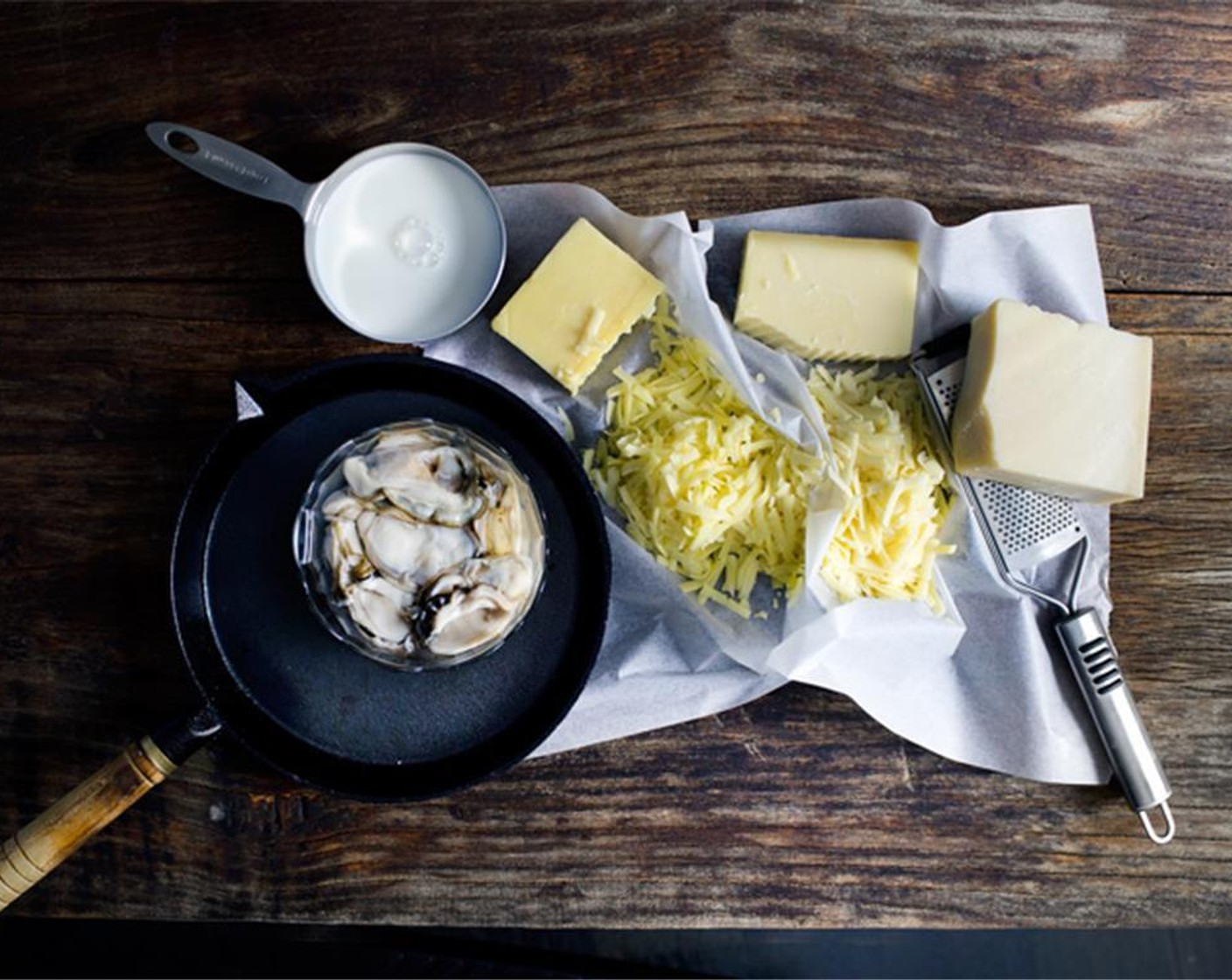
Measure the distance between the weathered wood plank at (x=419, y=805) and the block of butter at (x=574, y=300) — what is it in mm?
249

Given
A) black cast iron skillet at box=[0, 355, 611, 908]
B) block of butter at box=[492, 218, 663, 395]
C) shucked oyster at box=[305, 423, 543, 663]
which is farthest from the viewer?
block of butter at box=[492, 218, 663, 395]

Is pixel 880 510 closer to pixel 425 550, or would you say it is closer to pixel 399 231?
pixel 425 550

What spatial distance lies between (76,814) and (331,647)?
317mm

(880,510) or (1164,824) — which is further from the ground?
(880,510)

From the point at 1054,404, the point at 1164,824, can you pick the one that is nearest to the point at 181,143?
the point at 1054,404

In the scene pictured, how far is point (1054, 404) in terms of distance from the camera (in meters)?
1.32

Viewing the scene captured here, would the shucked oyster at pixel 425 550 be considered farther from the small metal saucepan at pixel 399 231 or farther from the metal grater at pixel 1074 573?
the metal grater at pixel 1074 573

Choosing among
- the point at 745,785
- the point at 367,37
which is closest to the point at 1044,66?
the point at 367,37

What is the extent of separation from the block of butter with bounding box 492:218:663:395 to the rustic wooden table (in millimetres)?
125

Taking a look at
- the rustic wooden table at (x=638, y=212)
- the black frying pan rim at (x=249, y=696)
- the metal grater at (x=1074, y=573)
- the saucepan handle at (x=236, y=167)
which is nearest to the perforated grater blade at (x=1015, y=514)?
the metal grater at (x=1074, y=573)

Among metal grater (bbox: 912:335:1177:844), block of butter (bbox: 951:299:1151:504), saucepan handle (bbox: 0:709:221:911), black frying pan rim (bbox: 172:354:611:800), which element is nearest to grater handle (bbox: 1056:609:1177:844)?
metal grater (bbox: 912:335:1177:844)

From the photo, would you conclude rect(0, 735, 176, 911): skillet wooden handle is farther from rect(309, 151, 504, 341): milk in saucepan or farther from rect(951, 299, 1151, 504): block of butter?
rect(951, 299, 1151, 504): block of butter

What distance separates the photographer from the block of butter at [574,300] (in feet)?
4.38

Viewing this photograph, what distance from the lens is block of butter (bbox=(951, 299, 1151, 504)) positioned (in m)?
1.30
